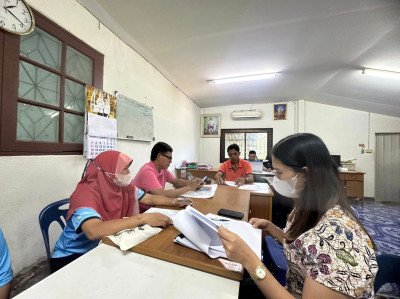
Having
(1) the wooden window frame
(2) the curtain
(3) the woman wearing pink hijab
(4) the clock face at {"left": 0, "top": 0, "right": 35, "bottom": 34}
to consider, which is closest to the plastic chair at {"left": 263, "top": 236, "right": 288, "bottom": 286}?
(3) the woman wearing pink hijab

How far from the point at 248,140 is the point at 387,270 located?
463 centimetres

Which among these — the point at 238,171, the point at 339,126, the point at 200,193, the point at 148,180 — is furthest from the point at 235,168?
the point at 339,126

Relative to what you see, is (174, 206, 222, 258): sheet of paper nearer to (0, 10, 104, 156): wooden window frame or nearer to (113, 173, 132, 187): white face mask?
(113, 173, 132, 187): white face mask

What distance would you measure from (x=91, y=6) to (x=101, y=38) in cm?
28

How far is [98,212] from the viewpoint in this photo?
3.26 ft

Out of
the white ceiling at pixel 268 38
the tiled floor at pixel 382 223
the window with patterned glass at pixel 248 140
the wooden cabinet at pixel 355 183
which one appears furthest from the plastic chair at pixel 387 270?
the window with patterned glass at pixel 248 140

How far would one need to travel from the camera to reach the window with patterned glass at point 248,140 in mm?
5141

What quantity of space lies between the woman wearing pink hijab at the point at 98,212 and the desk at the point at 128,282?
19 centimetres

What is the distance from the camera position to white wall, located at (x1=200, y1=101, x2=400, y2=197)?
4.43m

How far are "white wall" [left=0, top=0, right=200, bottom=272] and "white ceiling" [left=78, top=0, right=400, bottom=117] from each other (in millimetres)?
165

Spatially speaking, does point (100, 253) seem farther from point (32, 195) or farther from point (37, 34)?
point (37, 34)

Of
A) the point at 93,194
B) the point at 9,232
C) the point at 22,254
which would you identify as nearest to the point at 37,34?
the point at 93,194

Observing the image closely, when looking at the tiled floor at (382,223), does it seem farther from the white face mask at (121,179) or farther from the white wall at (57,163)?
the white wall at (57,163)

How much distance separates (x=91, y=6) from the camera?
159 centimetres
